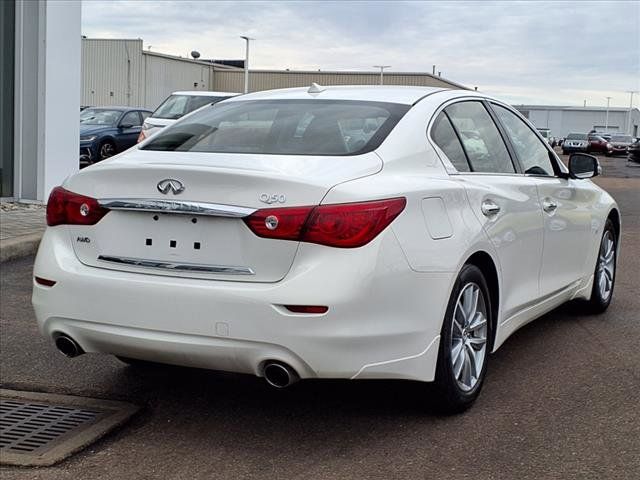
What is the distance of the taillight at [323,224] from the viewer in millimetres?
3602

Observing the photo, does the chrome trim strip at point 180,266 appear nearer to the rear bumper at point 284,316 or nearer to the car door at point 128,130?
the rear bumper at point 284,316

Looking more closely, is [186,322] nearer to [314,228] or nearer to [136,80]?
[314,228]

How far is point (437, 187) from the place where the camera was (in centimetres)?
409

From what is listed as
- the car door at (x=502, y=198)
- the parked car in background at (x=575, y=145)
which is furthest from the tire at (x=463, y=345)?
the parked car in background at (x=575, y=145)

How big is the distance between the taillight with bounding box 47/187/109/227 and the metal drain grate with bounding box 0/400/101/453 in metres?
0.93

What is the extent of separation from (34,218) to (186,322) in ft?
24.0

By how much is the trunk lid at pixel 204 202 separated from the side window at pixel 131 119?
1677 centimetres

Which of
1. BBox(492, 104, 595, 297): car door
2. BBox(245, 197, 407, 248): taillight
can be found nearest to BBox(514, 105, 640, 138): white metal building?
BBox(492, 104, 595, 297): car door

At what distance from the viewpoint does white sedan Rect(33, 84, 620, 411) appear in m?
3.62

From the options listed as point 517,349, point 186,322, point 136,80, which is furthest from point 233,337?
point 136,80

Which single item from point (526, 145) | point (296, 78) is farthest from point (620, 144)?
point (526, 145)

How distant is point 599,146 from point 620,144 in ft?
5.25

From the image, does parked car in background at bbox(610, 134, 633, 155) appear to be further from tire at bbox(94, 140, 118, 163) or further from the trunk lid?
the trunk lid

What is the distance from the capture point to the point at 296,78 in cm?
5853
